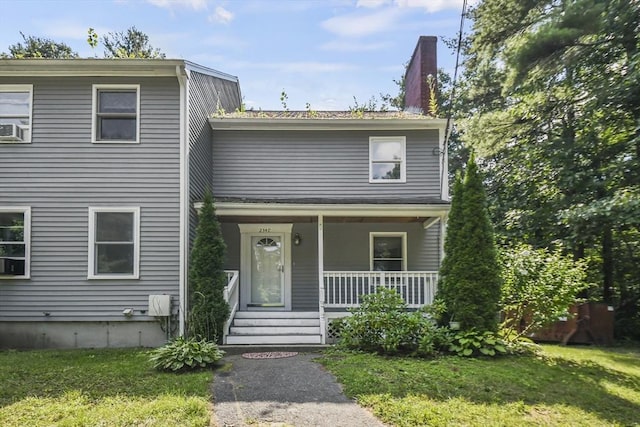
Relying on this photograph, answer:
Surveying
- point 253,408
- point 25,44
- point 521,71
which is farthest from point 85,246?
point 25,44

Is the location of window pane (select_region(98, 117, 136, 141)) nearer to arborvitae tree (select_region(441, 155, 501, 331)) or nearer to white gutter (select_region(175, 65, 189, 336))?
white gutter (select_region(175, 65, 189, 336))

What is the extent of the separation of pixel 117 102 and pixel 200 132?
174 centimetres

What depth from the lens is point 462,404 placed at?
180 inches

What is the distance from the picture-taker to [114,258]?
26.2ft

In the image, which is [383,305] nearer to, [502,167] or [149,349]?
[149,349]

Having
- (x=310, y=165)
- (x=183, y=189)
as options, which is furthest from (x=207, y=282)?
(x=310, y=165)

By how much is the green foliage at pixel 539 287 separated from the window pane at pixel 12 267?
9.07 metres

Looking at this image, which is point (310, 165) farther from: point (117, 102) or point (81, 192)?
point (81, 192)

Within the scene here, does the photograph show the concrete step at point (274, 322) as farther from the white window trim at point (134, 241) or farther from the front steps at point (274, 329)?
the white window trim at point (134, 241)

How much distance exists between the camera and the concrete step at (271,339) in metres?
7.74

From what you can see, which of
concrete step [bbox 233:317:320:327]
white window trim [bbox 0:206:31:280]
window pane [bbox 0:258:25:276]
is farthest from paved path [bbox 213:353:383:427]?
window pane [bbox 0:258:25:276]

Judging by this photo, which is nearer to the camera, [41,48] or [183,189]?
[183,189]

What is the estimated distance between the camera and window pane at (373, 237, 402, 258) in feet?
34.2

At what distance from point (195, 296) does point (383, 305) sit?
342 cm
